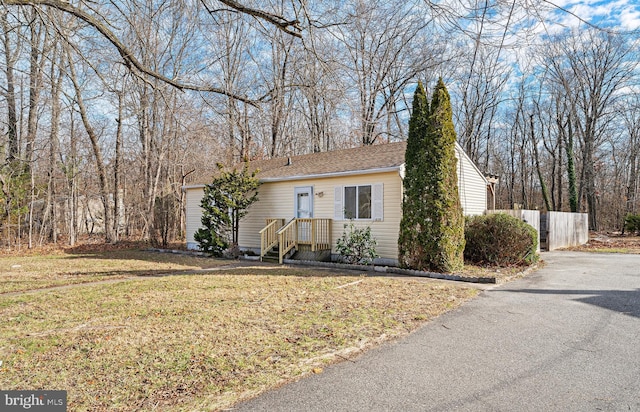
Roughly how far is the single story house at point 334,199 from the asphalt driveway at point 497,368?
5.16 meters

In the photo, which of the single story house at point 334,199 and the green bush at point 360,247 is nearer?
the green bush at point 360,247

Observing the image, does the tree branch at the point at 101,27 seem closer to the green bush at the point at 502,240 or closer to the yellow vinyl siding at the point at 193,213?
the green bush at the point at 502,240

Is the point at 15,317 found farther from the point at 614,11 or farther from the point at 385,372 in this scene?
the point at 614,11

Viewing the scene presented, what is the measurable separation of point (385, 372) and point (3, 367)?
331cm

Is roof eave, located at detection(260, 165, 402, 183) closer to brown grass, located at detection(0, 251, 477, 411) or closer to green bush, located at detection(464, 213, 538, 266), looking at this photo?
green bush, located at detection(464, 213, 538, 266)

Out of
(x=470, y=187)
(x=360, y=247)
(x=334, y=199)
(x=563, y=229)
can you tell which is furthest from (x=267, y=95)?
(x=563, y=229)

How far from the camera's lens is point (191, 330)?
4301mm

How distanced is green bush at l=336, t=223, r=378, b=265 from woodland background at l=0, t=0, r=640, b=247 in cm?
318

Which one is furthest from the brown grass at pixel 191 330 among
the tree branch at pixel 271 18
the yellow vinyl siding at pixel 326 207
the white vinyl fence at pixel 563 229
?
the white vinyl fence at pixel 563 229

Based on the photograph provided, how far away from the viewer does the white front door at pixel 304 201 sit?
1239cm

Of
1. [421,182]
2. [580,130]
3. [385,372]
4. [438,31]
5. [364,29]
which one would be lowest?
[385,372]

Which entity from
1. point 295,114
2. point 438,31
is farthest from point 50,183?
point 438,31

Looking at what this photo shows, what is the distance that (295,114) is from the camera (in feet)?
73.3

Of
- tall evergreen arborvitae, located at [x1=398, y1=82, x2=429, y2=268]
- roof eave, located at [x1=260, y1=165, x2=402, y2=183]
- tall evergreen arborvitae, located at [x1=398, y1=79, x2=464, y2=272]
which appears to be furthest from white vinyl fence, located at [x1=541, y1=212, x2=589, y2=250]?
tall evergreen arborvitae, located at [x1=398, y1=82, x2=429, y2=268]
